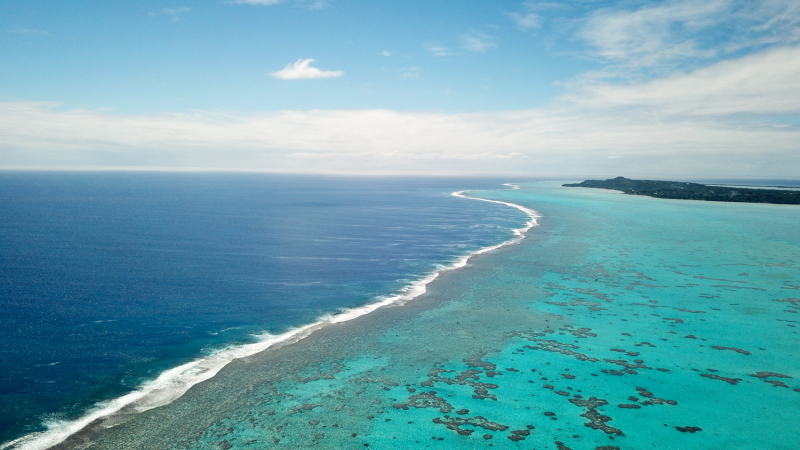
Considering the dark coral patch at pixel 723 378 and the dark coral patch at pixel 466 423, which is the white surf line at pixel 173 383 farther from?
the dark coral patch at pixel 723 378

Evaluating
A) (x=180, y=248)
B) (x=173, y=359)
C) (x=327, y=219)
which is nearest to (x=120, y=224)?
(x=180, y=248)

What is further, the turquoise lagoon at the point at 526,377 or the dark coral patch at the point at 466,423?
the dark coral patch at the point at 466,423

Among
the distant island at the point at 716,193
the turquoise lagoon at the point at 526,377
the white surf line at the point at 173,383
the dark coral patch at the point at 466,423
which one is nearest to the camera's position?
the white surf line at the point at 173,383

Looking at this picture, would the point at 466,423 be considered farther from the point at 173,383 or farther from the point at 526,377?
the point at 173,383

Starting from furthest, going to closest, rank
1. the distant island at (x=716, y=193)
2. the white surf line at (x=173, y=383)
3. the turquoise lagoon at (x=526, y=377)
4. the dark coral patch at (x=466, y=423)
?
the distant island at (x=716, y=193)
the dark coral patch at (x=466, y=423)
the turquoise lagoon at (x=526, y=377)
the white surf line at (x=173, y=383)

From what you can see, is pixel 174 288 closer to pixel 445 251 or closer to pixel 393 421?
pixel 393 421

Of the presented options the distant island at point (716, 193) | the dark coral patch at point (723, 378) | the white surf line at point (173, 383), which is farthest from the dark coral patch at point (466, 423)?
the distant island at point (716, 193)

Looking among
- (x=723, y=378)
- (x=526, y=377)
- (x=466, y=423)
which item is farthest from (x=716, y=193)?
(x=466, y=423)

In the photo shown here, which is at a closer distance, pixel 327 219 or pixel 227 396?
pixel 227 396
